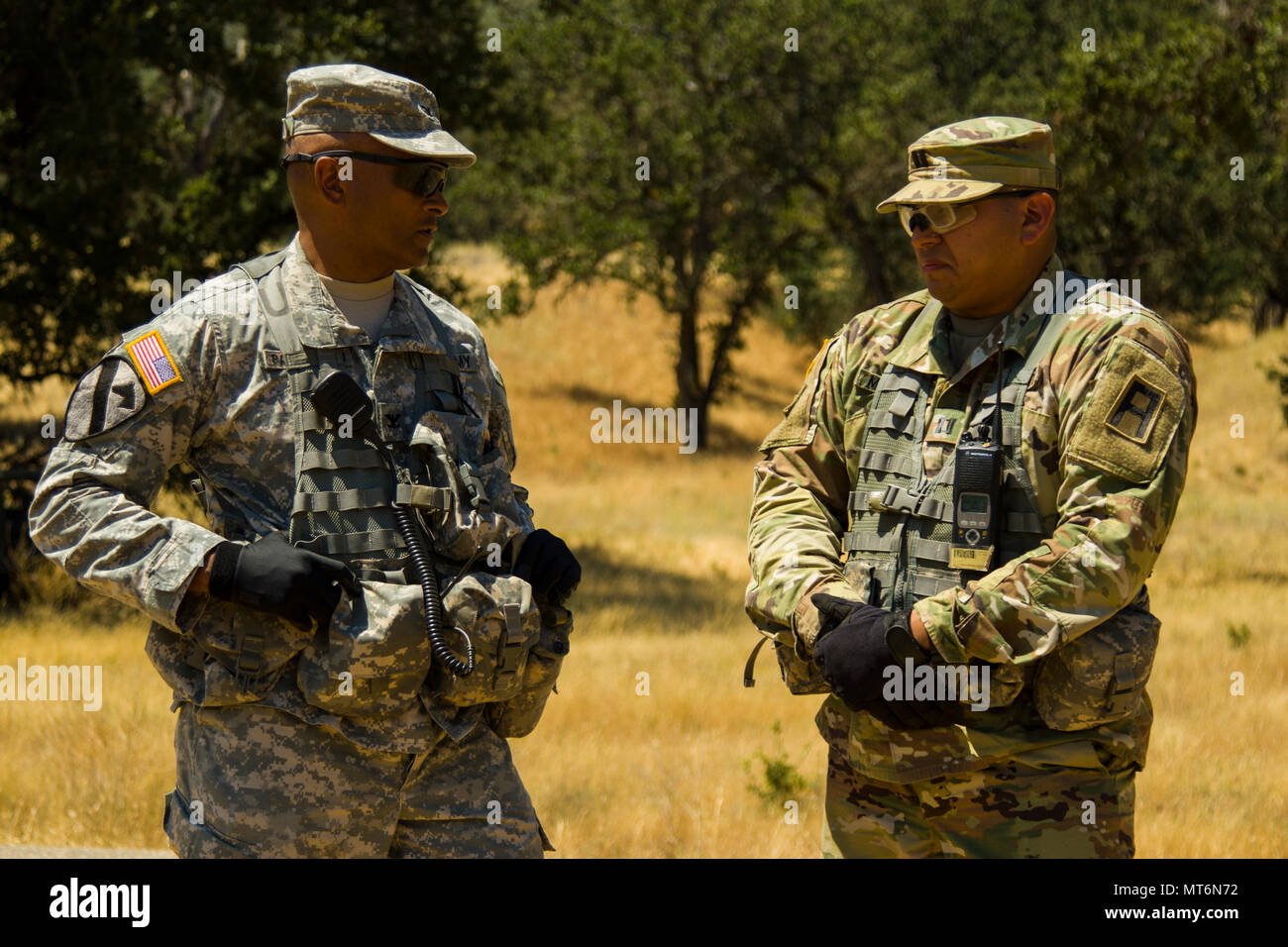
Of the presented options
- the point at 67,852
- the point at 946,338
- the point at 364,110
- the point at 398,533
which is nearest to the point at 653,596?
the point at 67,852

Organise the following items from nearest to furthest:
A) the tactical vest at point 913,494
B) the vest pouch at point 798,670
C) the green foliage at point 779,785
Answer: the tactical vest at point 913,494 → the vest pouch at point 798,670 → the green foliage at point 779,785

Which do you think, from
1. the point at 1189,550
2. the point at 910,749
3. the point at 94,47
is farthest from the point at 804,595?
the point at 1189,550

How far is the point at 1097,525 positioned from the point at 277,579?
62.7 inches

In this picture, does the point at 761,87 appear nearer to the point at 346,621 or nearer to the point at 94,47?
the point at 94,47

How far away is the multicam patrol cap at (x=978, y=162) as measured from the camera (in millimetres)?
2938

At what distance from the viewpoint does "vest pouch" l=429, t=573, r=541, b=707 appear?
2793 millimetres

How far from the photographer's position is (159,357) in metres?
2.74

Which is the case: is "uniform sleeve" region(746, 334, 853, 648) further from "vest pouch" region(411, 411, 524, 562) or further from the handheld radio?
"vest pouch" region(411, 411, 524, 562)

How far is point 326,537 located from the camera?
276 centimetres

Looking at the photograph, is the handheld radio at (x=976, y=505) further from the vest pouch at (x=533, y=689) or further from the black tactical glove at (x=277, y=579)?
the black tactical glove at (x=277, y=579)

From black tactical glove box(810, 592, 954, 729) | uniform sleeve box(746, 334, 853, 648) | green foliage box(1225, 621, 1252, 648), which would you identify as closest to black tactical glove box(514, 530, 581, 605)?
uniform sleeve box(746, 334, 853, 648)

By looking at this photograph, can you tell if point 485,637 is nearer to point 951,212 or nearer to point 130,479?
point 130,479

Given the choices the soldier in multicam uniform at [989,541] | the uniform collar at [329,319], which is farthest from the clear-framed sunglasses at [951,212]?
the uniform collar at [329,319]
